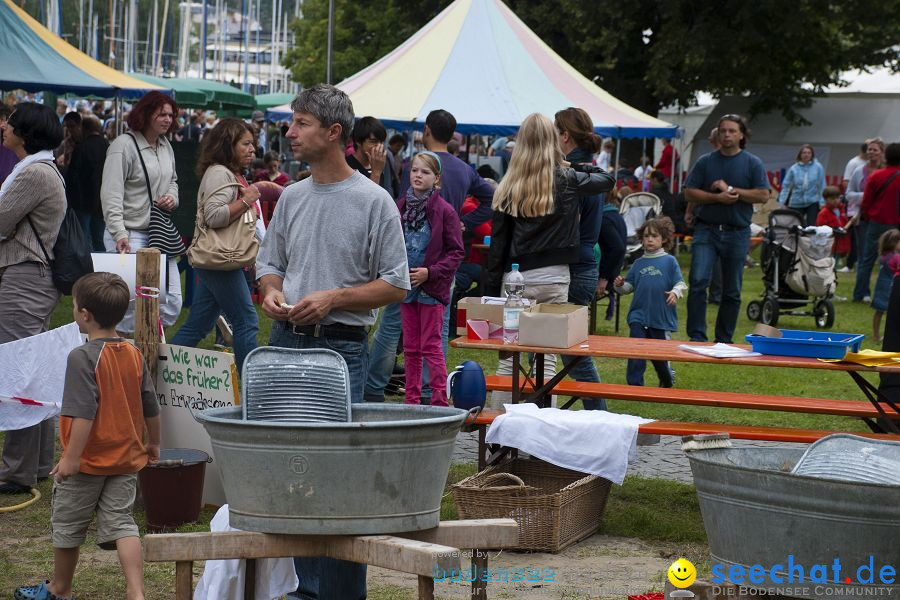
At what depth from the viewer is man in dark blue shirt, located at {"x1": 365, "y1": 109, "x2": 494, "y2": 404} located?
8.59 m

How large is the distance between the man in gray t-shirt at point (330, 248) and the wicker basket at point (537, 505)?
163 cm

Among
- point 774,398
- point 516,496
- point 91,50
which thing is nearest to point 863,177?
point 774,398

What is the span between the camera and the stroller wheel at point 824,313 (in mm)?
14219

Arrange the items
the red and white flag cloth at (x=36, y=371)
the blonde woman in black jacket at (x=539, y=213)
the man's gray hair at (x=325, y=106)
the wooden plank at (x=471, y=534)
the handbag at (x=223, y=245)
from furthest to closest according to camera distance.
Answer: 1. the handbag at (x=223, y=245)
2. the blonde woman in black jacket at (x=539, y=213)
3. the red and white flag cloth at (x=36, y=371)
4. the man's gray hair at (x=325, y=106)
5. the wooden plank at (x=471, y=534)

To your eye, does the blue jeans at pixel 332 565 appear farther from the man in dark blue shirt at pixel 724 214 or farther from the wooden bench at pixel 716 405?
the man in dark blue shirt at pixel 724 214

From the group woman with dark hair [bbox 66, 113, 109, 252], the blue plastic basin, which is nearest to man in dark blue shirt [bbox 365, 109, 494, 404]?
the blue plastic basin

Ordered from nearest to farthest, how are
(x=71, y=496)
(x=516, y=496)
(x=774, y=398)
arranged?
(x=71, y=496), (x=516, y=496), (x=774, y=398)

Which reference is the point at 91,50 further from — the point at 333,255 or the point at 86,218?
the point at 333,255

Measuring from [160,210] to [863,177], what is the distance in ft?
45.5

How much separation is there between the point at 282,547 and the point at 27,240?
3730 millimetres

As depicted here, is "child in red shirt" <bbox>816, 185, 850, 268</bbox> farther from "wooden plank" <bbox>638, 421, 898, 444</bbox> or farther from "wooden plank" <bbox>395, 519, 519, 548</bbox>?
"wooden plank" <bbox>395, 519, 519, 548</bbox>

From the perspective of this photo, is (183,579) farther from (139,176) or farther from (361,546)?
(139,176)

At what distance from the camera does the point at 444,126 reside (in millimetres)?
8844

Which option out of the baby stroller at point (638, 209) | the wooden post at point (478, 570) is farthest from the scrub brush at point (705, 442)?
the baby stroller at point (638, 209)
